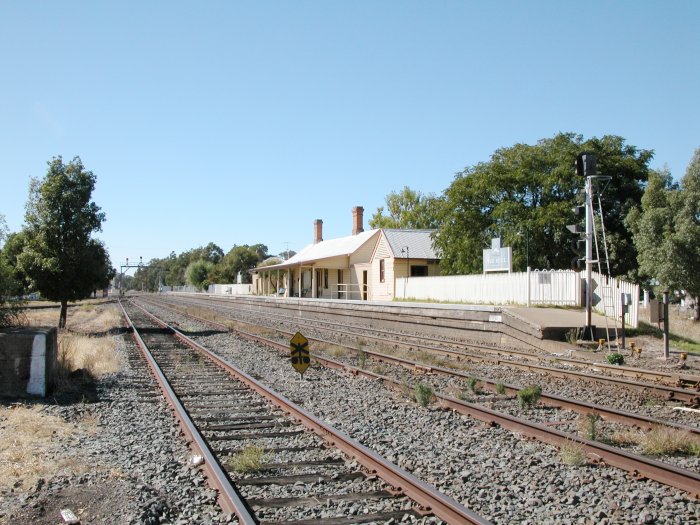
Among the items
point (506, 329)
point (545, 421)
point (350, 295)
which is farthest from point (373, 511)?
point (350, 295)

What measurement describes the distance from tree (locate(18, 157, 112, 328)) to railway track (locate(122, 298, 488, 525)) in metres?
15.4

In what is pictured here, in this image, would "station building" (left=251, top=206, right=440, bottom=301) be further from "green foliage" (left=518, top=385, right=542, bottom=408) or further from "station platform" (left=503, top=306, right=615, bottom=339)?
"green foliage" (left=518, top=385, right=542, bottom=408)

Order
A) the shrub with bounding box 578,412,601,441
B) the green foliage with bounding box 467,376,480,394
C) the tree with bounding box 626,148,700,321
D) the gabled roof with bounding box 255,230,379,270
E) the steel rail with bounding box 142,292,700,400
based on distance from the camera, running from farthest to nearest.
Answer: the gabled roof with bounding box 255,230,379,270 < the tree with bounding box 626,148,700,321 < the green foliage with bounding box 467,376,480,394 < the steel rail with bounding box 142,292,700,400 < the shrub with bounding box 578,412,601,441

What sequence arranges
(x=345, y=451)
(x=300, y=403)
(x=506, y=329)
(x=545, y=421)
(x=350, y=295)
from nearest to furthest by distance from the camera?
(x=345, y=451)
(x=545, y=421)
(x=300, y=403)
(x=506, y=329)
(x=350, y=295)

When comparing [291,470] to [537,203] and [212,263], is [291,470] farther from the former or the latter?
[212,263]

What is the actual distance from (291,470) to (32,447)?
10.6ft

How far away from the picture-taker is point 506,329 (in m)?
19.7

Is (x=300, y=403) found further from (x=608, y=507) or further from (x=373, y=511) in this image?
(x=608, y=507)

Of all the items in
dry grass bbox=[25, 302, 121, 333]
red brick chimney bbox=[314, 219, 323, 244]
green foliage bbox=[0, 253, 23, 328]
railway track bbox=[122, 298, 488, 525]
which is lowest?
dry grass bbox=[25, 302, 121, 333]

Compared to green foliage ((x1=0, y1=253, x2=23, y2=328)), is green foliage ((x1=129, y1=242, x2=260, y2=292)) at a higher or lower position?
higher

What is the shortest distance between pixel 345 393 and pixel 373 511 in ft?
18.8

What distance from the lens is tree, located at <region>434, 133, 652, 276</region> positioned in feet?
113

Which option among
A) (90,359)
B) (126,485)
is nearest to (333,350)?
(90,359)

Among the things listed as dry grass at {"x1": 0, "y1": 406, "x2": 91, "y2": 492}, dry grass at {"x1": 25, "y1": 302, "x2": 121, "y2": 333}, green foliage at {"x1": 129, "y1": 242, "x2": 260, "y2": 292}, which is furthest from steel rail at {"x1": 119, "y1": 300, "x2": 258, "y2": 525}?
green foliage at {"x1": 129, "y1": 242, "x2": 260, "y2": 292}
